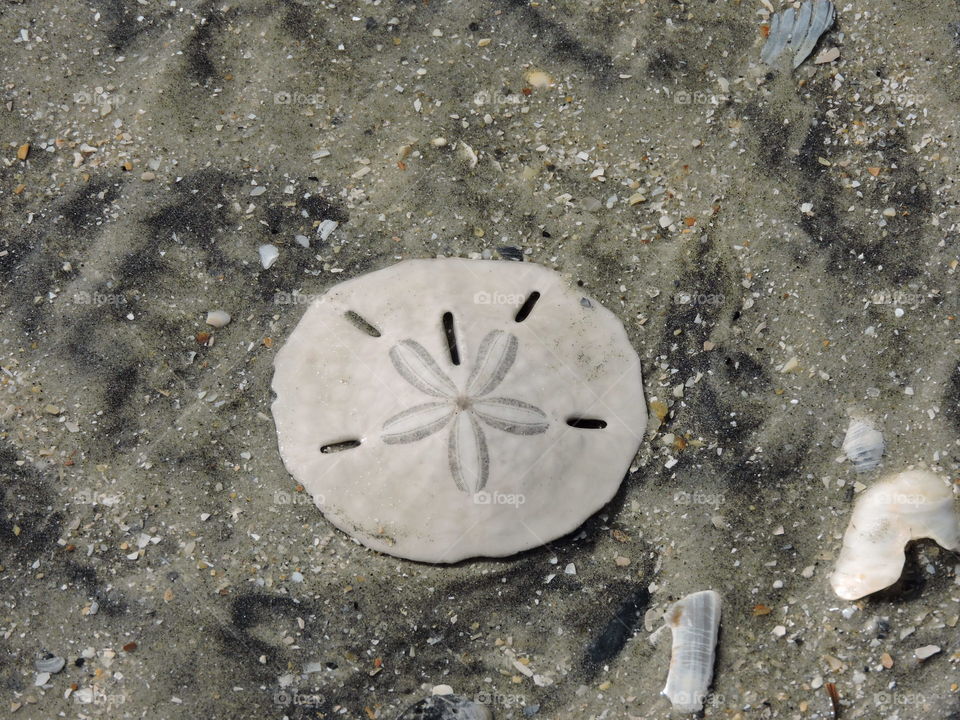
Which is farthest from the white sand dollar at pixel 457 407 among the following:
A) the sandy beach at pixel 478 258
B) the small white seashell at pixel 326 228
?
the small white seashell at pixel 326 228

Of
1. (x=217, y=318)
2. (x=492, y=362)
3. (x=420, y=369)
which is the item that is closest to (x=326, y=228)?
(x=217, y=318)

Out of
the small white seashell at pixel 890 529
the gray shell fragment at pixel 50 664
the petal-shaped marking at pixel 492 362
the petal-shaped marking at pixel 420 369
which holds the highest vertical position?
the small white seashell at pixel 890 529

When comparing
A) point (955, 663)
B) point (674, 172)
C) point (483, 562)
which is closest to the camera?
point (955, 663)

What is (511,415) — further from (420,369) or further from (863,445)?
(863,445)

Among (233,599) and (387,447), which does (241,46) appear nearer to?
(387,447)

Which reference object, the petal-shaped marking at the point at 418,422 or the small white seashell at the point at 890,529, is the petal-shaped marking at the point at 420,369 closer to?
the petal-shaped marking at the point at 418,422

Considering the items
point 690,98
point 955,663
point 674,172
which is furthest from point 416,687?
point 690,98

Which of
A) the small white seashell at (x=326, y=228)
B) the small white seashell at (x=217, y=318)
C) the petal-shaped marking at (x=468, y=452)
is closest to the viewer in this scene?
the petal-shaped marking at (x=468, y=452)
